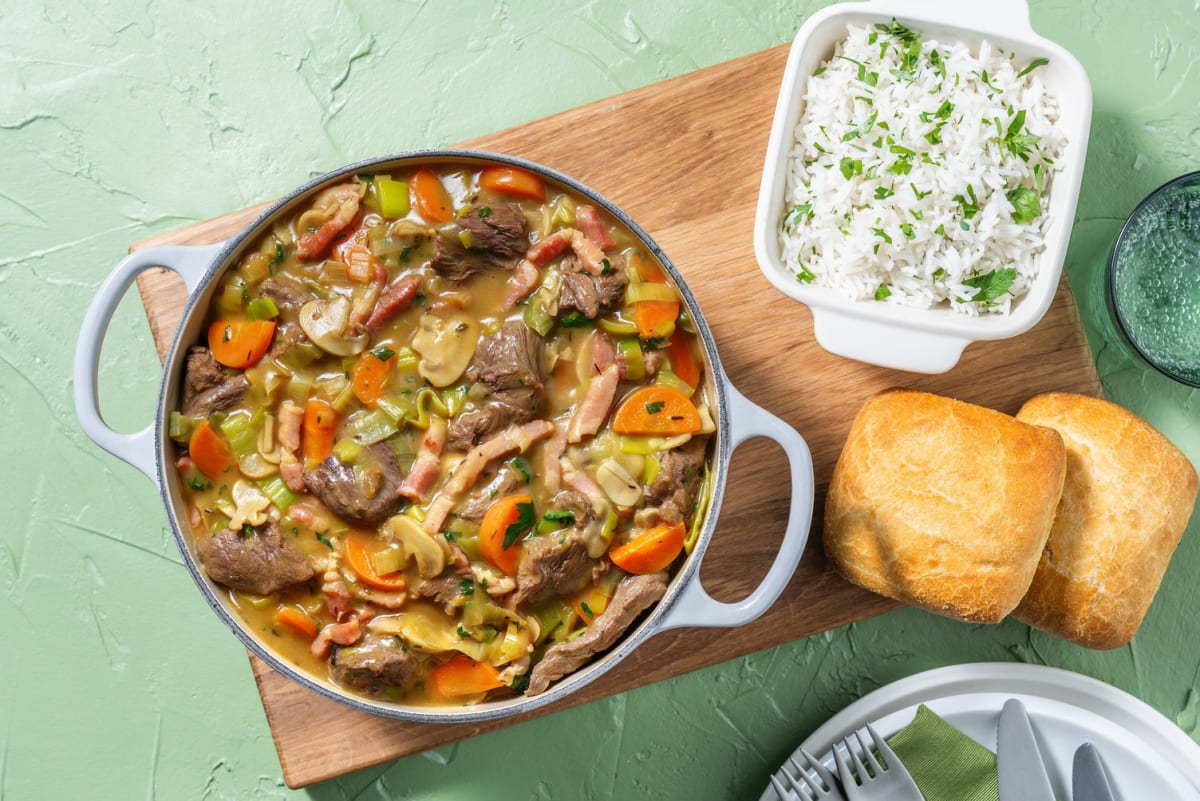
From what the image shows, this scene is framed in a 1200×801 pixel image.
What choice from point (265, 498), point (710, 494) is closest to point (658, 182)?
point (710, 494)

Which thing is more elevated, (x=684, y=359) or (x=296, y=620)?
(x=684, y=359)

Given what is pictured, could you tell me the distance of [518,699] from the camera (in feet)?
8.48

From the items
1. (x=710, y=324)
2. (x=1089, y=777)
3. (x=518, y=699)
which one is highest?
(x=710, y=324)

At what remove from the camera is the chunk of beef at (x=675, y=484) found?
2576 mm

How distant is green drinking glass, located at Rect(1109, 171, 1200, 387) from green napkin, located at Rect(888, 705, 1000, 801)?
139 cm

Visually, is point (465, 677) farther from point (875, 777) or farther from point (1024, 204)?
point (1024, 204)

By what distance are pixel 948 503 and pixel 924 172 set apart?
99 cm

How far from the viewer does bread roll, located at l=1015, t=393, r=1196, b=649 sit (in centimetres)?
274

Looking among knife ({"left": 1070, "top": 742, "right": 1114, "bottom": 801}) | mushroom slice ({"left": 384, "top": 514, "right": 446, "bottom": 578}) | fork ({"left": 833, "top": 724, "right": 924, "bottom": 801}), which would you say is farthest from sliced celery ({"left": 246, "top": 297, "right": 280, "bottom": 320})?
knife ({"left": 1070, "top": 742, "right": 1114, "bottom": 801})

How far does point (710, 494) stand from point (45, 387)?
2.40 metres

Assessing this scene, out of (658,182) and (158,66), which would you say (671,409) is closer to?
(658,182)

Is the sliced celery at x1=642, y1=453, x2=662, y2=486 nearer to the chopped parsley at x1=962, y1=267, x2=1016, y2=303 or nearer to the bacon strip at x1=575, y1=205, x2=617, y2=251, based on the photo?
the bacon strip at x1=575, y1=205, x2=617, y2=251

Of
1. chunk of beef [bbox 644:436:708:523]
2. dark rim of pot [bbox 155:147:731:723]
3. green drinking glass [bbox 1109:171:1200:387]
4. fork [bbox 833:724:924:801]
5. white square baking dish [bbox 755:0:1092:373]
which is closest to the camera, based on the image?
dark rim of pot [bbox 155:147:731:723]

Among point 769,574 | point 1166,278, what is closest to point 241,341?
point 769,574
